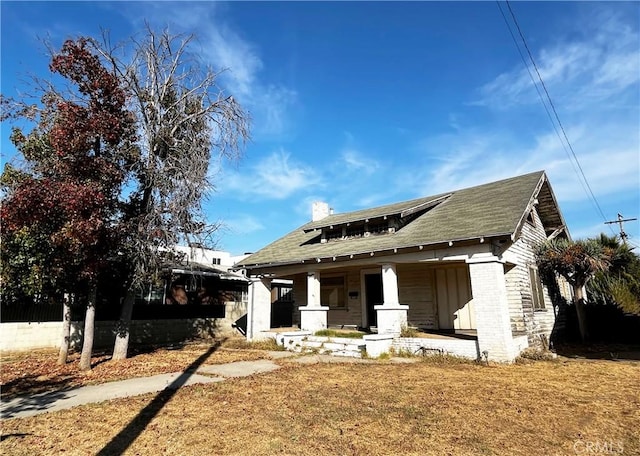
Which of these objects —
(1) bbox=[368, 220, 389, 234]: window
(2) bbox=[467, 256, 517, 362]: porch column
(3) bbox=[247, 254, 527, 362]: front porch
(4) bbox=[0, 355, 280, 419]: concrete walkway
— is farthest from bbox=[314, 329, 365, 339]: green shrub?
(2) bbox=[467, 256, 517, 362]: porch column

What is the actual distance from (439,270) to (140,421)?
37.9ft

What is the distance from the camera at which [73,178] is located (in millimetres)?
9172

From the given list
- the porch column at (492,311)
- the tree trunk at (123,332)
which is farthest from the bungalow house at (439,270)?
the tree trunk at (123,332)

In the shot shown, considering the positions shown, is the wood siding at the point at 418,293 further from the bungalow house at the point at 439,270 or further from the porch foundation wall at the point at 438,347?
the porch foundation wall at the point at 438,347

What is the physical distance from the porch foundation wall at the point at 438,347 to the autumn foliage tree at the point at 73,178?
8.29 meters

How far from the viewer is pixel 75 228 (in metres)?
8.27

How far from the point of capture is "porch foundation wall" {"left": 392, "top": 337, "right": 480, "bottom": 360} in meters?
10.2

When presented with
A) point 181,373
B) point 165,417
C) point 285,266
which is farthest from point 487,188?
point 165,417

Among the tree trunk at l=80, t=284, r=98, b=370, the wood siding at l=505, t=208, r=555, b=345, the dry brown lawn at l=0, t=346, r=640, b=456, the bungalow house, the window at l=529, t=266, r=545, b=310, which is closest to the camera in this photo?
the dry brown lawn at l=0, t=346, r=640, b=456

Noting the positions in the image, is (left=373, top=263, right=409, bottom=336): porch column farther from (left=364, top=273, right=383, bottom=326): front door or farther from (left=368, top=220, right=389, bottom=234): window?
(left=364, top=273, right=383, bottom=326): front door

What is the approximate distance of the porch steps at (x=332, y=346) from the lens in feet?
37.7

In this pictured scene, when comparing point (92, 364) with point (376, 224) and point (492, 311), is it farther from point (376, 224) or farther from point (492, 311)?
point (492, 311)

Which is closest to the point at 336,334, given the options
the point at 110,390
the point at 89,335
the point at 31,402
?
the point at 89,335

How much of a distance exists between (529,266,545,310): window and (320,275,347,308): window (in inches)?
284
